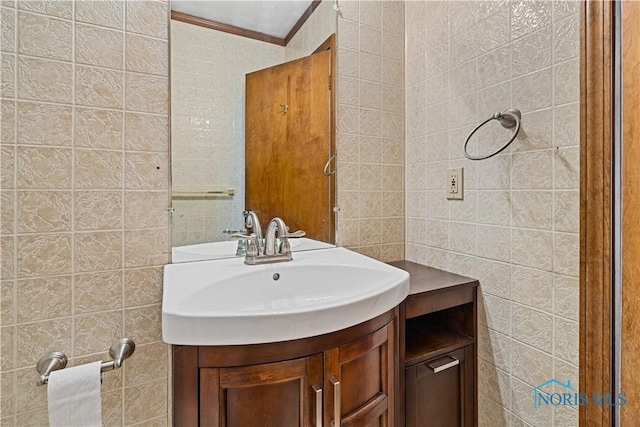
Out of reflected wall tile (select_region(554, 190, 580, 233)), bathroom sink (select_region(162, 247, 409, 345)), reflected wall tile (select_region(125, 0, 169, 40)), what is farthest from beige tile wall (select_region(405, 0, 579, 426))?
reflected wall tile (select_region(125, 0, 169, 40))

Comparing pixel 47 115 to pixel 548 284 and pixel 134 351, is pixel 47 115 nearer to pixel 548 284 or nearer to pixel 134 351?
pixel 134 351

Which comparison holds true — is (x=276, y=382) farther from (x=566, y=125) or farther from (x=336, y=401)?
(x=566, y=125)

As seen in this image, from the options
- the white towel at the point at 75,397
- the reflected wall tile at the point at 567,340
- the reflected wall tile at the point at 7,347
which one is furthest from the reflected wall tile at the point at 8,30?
the reflected wall tile at the point at 567,340

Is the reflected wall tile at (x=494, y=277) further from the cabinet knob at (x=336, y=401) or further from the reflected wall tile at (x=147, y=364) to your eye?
the reflected wall tile at (x=147, y=364)

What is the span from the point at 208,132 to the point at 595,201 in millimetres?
1157

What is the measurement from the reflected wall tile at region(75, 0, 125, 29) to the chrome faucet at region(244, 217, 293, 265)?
2.39ft

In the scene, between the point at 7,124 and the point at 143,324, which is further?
the point at 143,324

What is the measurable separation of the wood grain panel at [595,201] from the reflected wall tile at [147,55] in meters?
1.18

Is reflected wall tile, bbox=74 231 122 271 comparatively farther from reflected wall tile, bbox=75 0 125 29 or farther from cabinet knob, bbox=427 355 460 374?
cabinet knob, bbox=427 355 460 374

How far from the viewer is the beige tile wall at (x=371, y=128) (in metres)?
1.30

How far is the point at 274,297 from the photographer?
3.17 feet

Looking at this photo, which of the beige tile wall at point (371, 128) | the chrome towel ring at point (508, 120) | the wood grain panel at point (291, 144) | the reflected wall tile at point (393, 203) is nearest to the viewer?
the chrome towel ring at point (508, 120)

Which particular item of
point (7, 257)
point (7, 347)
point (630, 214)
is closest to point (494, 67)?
point (630, 214)

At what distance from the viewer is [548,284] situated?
3.07 feet
